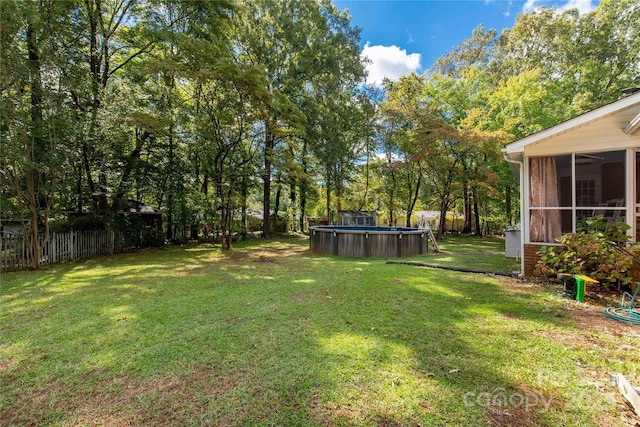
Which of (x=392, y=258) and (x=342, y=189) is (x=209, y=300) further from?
(x=342, y=189)

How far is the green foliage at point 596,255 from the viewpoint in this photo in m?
4.51

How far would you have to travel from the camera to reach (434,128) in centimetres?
1390

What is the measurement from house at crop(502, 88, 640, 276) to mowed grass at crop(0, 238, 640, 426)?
1901 millimetres

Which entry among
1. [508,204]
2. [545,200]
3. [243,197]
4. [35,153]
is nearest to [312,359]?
[545,200]

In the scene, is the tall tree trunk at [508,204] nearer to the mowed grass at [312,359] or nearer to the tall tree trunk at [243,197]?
the tall tree trunk at [243,197]

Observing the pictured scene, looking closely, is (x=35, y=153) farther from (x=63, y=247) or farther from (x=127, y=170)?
(x=127, y=170)

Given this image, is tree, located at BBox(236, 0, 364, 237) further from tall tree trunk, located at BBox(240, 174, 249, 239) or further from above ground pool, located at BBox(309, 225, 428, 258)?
above ground pool, located at BBox(309, 225, 428, 258)

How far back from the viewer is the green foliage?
4.51 m

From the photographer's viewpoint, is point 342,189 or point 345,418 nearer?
point 345,418

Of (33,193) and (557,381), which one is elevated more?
(33,193)

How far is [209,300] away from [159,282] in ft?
6.94

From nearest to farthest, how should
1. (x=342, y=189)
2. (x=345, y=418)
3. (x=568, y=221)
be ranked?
(x=345, y=418)
(x=568, y=221)
(x=342, y=189)

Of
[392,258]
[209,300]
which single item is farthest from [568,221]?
[209,300]

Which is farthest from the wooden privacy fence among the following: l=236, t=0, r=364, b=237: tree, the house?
the house
